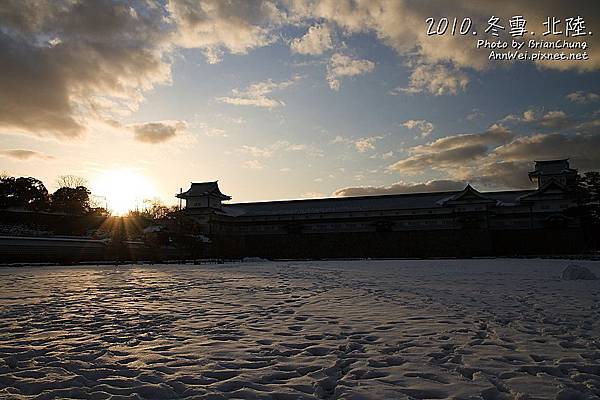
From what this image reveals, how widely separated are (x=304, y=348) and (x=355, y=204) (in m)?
33.7

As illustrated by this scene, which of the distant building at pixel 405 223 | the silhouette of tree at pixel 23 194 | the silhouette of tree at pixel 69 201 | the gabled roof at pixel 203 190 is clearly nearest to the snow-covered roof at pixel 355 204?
the distant building at pixel 405 223

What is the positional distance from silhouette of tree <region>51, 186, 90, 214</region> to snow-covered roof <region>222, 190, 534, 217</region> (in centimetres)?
1293

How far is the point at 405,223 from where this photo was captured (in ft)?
110

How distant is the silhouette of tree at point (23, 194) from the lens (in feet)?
107

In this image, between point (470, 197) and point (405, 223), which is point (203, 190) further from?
point (470, 197)

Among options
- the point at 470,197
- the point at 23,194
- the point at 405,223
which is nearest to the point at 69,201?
the point at 23,194

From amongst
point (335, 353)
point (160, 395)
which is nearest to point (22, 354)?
point (160, 395)

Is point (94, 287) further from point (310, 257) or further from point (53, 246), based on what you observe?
point (310, 257)

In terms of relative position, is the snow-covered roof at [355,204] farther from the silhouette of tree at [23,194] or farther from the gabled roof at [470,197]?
the silhouette of tree at [23,194]

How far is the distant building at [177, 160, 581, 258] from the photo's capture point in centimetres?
3011

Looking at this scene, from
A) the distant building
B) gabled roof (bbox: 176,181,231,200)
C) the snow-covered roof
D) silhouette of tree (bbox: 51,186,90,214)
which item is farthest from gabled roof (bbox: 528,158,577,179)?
silhouette of tree (bbox: 51,186,90,214)

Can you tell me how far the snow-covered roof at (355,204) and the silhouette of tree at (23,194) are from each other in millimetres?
15063

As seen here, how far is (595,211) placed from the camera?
2842cm

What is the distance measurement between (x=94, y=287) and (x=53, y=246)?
16.7m
